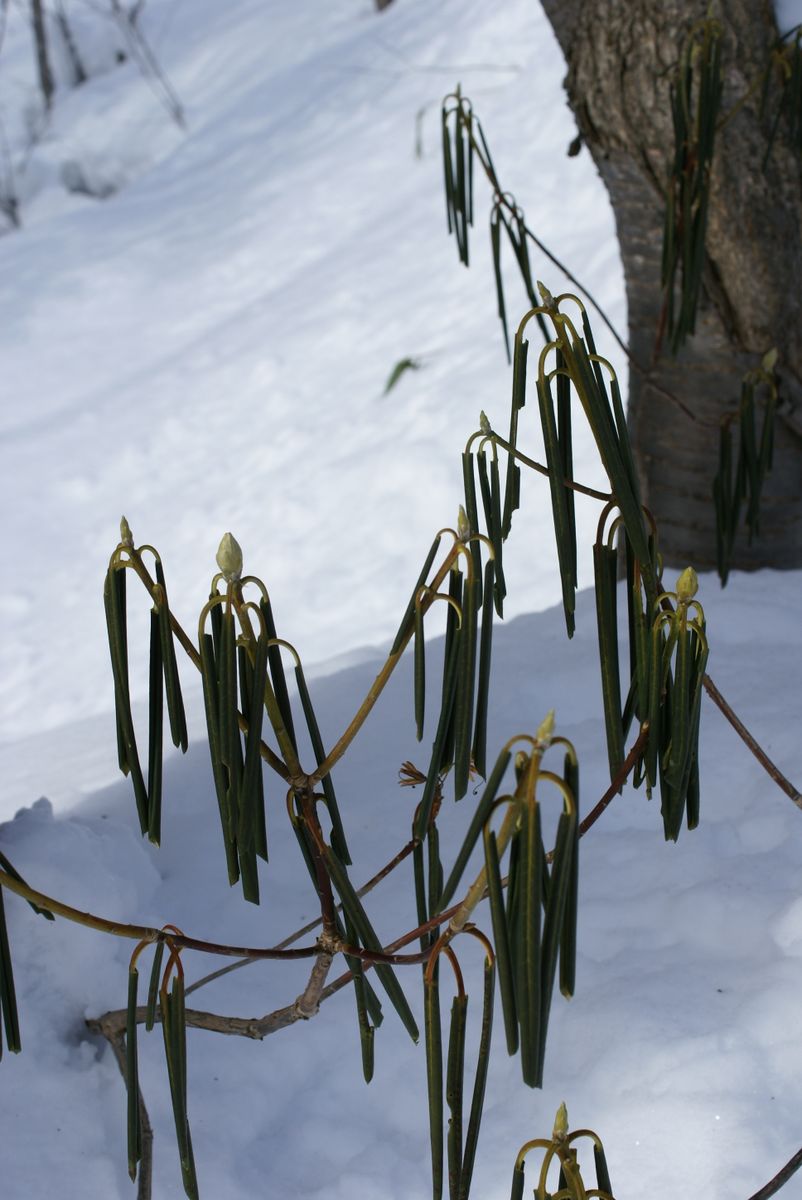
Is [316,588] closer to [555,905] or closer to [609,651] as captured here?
[609,651]

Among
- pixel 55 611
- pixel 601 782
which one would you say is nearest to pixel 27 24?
pixel 55 611

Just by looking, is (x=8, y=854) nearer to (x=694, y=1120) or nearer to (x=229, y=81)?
(x=694, y=1120)

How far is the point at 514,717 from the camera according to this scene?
1.31 meters

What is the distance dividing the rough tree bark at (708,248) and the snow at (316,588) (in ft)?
0.46

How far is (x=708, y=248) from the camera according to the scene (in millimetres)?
1540

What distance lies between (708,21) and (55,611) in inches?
83.5

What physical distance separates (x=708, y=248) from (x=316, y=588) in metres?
1.38

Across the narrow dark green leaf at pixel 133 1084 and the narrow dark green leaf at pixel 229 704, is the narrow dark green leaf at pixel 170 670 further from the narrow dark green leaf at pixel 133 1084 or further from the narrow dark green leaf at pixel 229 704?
the narrow dark green leaf at pixel 133 1084

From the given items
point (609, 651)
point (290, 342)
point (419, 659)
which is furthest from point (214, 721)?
point (290, 342)

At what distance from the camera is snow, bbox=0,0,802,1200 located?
86cm

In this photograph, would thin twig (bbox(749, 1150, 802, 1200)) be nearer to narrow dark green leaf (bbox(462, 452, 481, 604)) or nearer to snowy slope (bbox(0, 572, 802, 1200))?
snowy slope (bbox(0, 572, 802, 1200))

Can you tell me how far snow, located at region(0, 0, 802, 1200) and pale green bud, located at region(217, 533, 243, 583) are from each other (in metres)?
0.46

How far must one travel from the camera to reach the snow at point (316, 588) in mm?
861

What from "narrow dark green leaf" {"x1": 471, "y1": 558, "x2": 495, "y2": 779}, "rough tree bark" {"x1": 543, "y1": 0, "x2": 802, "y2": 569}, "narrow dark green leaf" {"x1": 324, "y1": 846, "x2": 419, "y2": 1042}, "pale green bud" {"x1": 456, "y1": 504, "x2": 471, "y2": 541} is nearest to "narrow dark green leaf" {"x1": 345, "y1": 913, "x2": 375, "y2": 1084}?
"narrow dark green leaf" {"x1": 324, "y1": 846, "x2": 419, "y2": 1042}
